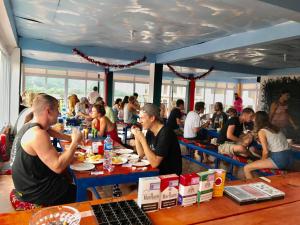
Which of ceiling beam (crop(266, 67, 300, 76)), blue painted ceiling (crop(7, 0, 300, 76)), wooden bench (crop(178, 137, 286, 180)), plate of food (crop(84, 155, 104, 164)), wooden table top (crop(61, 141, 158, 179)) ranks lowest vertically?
wooden bench (crop(178, 137, 286, 180))

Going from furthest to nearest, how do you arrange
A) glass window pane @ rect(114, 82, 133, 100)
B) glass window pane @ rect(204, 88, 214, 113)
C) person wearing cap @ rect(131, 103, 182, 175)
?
glass window pane @ rect(204, 88, 214, 113), glass window pane @ rect(114, 82, 133, 100), person wearing cap @ rect(131, 103, 182, 175)

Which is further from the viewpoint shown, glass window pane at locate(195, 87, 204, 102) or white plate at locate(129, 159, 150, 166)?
glass window pane at locate(195, 87, 204, 102)

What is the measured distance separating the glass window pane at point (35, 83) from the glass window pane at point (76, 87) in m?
1.09

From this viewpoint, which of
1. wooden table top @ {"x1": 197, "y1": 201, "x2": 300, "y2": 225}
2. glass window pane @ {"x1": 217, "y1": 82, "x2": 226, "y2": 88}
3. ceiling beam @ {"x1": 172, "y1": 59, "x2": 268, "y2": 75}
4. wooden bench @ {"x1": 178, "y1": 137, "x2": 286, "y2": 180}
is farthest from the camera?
glass window pane @ {"x1": 217, "y1": 82, "x2": 226, "y2": 88}

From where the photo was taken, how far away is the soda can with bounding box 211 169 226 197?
1405 mm

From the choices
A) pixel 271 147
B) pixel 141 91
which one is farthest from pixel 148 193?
pixel 141 91

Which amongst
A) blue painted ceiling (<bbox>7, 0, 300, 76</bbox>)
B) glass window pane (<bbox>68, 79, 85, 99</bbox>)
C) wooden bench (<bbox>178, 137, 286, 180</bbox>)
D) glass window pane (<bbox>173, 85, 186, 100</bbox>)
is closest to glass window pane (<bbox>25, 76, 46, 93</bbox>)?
glass window pane (<bbox>68, 79, 85, 99</bbox>)

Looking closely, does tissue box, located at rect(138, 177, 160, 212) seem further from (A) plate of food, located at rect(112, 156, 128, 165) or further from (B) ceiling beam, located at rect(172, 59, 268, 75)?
(B) ceiling beam, located at rect(172, 59, 268, 75)

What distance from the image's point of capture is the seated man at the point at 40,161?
167 centimetres

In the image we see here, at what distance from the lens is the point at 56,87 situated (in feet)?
34.9

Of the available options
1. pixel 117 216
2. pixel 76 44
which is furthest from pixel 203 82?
pixel 117 216

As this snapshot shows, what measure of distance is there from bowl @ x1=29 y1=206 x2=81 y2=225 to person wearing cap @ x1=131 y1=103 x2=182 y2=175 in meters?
1.03

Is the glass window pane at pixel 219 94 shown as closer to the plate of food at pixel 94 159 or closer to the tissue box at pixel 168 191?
the plate of food at pixel 94 159

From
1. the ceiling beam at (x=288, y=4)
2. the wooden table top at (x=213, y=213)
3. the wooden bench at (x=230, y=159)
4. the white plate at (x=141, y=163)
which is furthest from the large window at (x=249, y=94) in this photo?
the wooden table top at (x=213, y=213)
